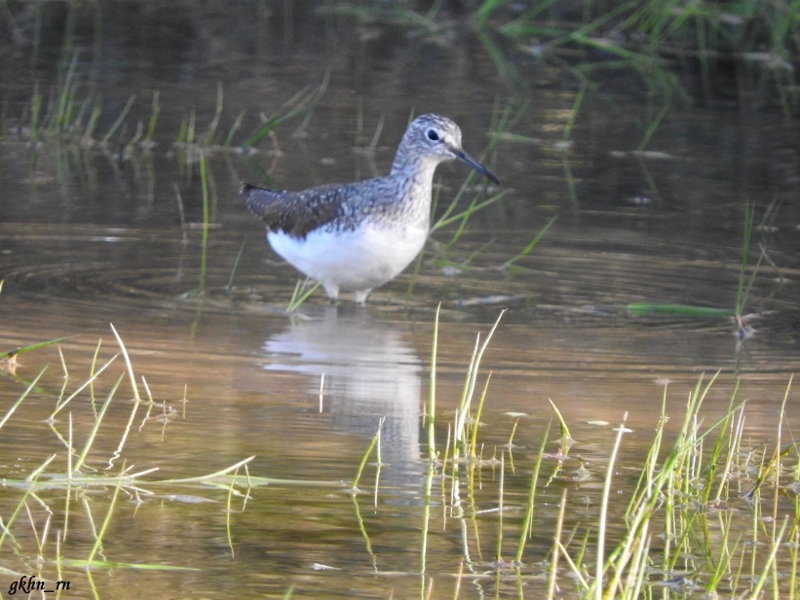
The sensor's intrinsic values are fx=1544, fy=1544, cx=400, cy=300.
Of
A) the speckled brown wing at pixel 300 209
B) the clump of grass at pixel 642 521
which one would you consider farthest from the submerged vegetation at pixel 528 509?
the speckled brown wing at pixel 300 209

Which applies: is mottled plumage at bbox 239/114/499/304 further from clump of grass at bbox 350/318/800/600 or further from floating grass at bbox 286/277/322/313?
clump of grass at bbox 350/318/800/600

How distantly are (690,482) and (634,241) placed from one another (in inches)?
159

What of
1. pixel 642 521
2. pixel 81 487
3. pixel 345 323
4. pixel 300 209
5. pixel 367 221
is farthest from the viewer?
pixel 300 209

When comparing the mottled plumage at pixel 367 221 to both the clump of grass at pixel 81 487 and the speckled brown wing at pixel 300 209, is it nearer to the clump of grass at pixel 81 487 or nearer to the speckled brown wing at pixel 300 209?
the speckled brown wing at pixel 300 209

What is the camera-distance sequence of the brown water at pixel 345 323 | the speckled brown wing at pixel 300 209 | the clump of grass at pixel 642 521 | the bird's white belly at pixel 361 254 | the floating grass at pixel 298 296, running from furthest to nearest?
the speckled brown wing at pixel 300 209, the bird's white belly at pixel 361 254, the floating grass at pixel 298 296, the brown water at pixel 345 323, the clump of grass at pixel 642 521

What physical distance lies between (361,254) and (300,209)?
0.62m

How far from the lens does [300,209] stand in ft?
24.3

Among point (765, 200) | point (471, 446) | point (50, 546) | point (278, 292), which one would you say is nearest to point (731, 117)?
point (765, 200)

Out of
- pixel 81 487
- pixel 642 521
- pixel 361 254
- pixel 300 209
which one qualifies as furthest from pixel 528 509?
pixel 300 209

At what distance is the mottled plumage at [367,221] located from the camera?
6957 millimetres

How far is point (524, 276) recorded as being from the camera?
297 inches

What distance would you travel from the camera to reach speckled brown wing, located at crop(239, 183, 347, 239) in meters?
7.23

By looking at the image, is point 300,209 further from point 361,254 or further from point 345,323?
point 345,323

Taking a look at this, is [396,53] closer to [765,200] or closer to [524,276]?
[765,200]
